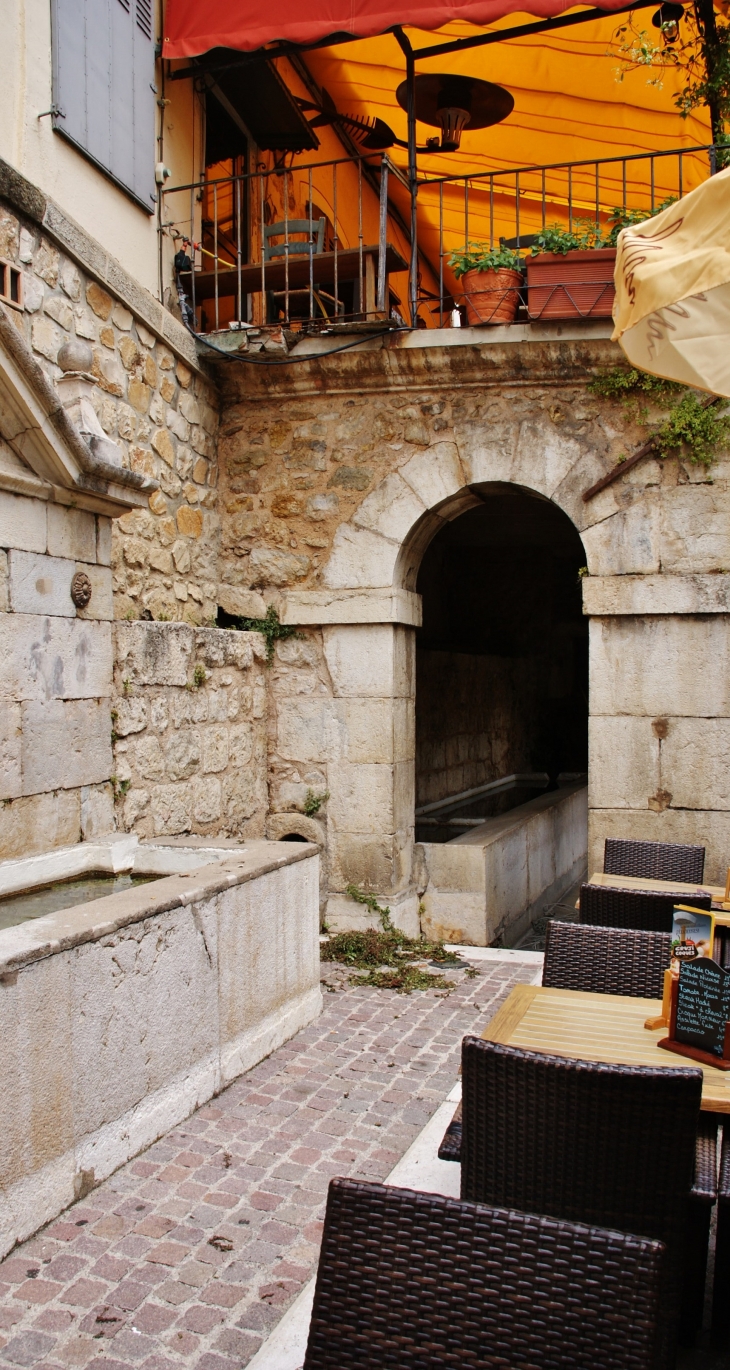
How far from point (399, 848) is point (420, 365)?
3035 millimetres

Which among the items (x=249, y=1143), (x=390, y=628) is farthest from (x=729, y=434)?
(x=249, y=1143)

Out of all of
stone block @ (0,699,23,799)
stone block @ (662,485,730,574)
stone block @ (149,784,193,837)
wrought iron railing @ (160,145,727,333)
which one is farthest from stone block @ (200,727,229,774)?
stone block @ (662,485,730,574)

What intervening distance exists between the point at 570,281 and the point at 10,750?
4.15 meters

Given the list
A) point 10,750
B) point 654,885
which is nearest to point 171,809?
point 10,750

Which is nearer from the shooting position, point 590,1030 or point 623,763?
point 590,1030

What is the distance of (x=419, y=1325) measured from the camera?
1527mm

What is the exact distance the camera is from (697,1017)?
2570 millimetres

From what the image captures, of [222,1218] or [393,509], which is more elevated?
[393,509]

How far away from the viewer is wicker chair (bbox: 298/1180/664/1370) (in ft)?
4.80

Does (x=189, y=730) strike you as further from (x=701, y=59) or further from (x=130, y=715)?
(x=701, y=59)

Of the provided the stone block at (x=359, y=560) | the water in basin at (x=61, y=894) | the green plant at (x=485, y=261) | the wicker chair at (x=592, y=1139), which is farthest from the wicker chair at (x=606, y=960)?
the green plant at (x=485, y=261)

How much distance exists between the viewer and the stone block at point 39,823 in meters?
4.03

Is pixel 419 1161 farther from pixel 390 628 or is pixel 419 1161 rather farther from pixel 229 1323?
pixel 390 628

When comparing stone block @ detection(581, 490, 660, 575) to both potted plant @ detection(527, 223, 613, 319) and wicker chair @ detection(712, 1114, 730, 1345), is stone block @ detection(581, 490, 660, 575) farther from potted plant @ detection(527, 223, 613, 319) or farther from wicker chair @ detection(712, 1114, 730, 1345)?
wicker chair @ detection(712, 1114, 730, 1345)
